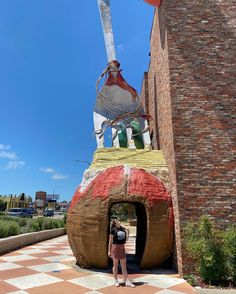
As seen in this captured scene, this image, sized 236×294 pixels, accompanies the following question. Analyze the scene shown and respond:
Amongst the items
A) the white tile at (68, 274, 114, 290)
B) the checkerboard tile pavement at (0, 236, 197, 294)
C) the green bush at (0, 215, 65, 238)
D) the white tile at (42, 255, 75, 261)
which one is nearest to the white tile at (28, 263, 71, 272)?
the checkerboard tile pavement at (0, 236, 197, 294)

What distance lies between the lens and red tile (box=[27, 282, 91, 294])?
611 cm

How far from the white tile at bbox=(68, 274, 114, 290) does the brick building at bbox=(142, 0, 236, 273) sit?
190cm

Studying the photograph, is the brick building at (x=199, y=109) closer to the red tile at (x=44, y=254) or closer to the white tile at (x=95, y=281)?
the white tile at (x=95, y=281)

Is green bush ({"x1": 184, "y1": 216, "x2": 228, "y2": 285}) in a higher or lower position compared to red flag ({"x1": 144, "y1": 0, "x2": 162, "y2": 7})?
lower

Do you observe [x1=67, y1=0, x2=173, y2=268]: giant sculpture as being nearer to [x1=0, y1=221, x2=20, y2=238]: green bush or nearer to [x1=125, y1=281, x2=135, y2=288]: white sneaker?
[x1=125, y1=281, x2=135, y2=288]: white sneaker

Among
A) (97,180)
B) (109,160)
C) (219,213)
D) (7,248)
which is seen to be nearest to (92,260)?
(97,180)

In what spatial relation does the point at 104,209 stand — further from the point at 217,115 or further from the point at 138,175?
the point at 217,115

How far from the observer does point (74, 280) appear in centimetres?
707

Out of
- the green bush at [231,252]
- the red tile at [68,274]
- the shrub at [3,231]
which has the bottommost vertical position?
the red tile at [68,274]

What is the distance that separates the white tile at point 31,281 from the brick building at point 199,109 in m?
3.22

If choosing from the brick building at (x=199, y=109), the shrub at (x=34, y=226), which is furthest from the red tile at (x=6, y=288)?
the shrub at (x=34, y=226)

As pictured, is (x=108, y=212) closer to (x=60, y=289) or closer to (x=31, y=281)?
(x=60, y=289)

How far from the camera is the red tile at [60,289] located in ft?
20.1

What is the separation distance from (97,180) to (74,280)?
2.62 metres
